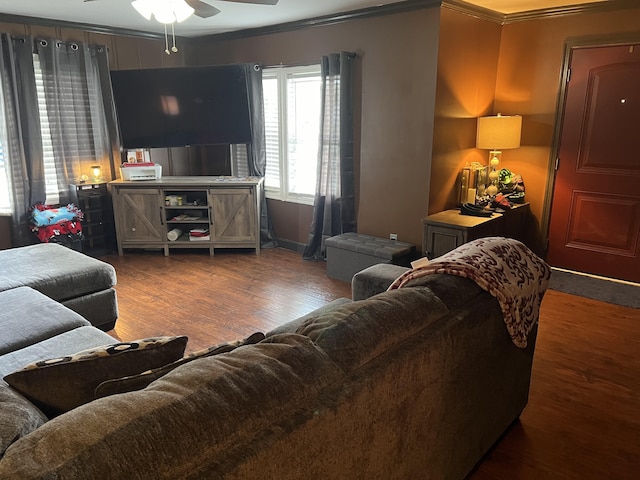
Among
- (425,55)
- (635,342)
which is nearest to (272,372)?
(635,342)

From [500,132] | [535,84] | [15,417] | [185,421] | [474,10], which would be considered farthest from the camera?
[535,84]

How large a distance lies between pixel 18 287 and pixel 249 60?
11.5 ft

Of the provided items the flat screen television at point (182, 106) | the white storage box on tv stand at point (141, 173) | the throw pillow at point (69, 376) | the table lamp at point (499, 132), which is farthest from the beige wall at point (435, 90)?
the throw pillow at point (69, 376)

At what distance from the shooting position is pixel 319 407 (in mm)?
1191

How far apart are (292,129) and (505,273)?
373 cm

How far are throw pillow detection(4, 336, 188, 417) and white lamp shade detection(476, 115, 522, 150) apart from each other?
3.76m

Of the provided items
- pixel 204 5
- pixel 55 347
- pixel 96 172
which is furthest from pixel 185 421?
pixel 96 172

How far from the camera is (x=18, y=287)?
9.80 feet

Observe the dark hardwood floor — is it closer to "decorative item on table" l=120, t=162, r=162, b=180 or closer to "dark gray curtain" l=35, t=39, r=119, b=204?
"decorative item on table" l=120, t=162, r=162, b=180

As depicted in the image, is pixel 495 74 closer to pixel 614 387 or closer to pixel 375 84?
pixel 375 84

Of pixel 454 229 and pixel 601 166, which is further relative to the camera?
pixel 601 166

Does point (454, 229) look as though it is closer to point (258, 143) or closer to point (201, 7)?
point (201, 7)

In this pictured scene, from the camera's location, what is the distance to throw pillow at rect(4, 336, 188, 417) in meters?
1.30

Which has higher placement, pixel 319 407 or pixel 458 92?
pixel 458 92
